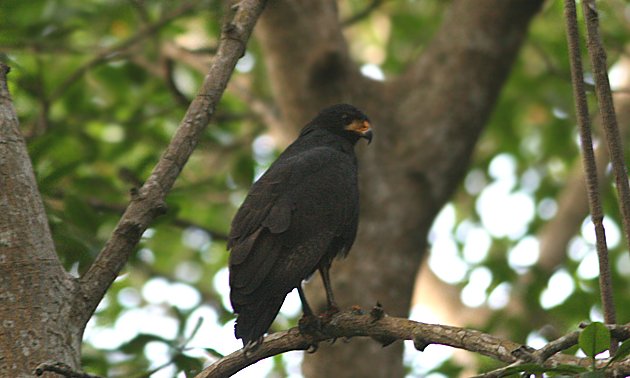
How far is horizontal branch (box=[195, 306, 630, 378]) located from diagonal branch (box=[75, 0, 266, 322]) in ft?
1.44

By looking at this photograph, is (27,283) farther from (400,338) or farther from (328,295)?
(328,295)

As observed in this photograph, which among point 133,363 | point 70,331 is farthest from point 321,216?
point 133,363

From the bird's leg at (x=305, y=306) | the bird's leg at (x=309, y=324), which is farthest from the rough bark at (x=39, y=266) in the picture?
the bird's leg at (x=305, y=306)

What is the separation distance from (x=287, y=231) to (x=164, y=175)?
2.92ft

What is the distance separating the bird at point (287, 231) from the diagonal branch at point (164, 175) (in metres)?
0.54

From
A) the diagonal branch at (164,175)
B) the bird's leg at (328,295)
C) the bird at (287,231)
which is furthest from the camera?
the bird's leg at (328,295)

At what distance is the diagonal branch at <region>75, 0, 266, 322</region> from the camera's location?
119 inches

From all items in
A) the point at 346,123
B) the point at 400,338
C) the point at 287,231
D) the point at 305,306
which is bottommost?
the point at 400,338

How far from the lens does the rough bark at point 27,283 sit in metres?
2.83

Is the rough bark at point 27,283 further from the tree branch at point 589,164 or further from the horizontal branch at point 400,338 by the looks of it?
the tree branch at point 589,164

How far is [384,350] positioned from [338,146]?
4.46 feet

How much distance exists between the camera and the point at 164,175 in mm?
3197

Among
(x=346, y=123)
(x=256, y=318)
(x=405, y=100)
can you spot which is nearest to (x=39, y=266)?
(x=256, y=318)

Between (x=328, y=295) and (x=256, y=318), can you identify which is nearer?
(x=256, y=318)
